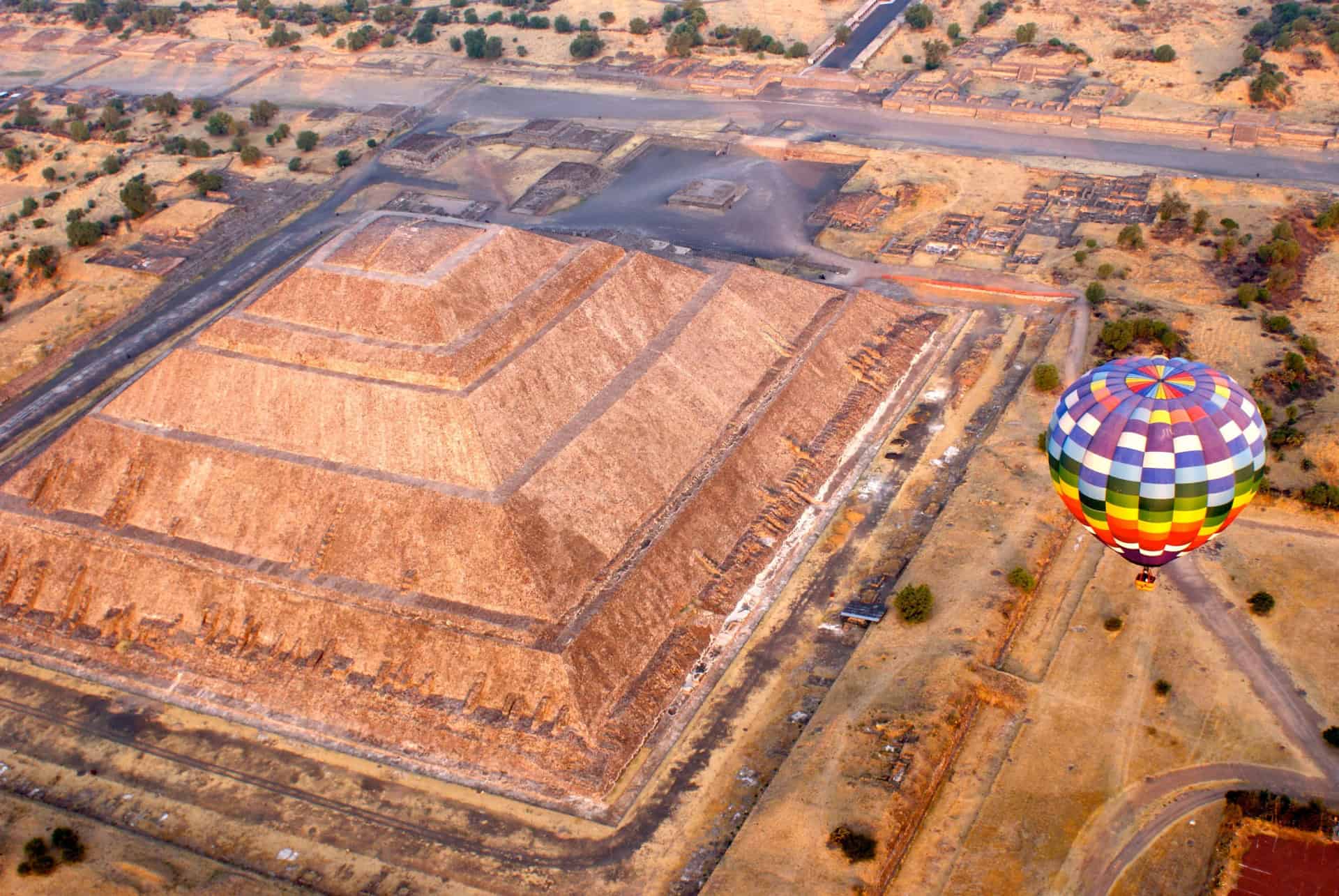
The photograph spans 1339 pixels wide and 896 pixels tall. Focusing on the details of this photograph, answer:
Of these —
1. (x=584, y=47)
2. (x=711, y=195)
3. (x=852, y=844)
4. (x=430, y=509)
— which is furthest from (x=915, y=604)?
(x=584, y=47)

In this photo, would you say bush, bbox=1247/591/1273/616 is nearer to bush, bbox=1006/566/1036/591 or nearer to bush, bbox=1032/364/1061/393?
bush, bbox=1006/566/1036/591

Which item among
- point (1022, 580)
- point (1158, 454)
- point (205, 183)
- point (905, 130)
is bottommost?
point (1022, 580)

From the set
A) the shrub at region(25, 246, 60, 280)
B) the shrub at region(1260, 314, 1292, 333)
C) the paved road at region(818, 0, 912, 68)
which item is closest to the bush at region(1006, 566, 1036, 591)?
the shrub at region(1260, 314, 1292, 333)

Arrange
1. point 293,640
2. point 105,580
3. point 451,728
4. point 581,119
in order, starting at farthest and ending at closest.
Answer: point 581,119
point 105,580
point 293,640
point 451,728

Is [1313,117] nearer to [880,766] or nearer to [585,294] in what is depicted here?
[585,294]

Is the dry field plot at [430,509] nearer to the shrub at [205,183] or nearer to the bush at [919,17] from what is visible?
the shrub at [205,183]

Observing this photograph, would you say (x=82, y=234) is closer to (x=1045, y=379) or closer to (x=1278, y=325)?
(x=1045, y=379)

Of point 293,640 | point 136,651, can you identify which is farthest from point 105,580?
point 293,640
